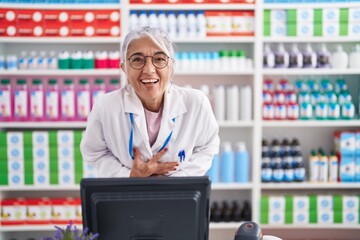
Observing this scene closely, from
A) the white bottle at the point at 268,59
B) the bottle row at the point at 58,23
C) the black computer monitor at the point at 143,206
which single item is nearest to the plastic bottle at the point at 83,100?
the bottle row at the point at 58,23

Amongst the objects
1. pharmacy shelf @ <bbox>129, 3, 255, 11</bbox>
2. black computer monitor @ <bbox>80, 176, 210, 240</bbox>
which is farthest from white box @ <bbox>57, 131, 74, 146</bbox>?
black computer monitor @ <bbox>80, 176, 210, 240</bbox>

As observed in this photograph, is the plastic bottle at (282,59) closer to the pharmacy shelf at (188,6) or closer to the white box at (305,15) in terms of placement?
the white box at (305,15)

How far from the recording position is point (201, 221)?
60.4 inches

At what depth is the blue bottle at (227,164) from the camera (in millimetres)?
4418

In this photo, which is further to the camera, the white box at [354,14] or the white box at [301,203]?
the white box at [301,203]

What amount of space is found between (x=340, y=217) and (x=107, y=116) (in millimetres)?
2824

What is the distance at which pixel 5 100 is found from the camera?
429cm

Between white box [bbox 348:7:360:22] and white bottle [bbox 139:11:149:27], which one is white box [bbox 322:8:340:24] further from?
white bottle [bbox 139:11:149:27]

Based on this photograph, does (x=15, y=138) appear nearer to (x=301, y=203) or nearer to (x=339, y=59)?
(x=301, y=203)

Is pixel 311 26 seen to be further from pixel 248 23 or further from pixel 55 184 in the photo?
pixel 55 184

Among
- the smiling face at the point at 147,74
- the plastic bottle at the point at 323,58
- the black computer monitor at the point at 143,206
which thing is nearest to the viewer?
the black computer monitor at the point at 143,206

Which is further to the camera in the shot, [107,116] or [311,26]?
[311,26]

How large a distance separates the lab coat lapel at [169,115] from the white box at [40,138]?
216 cm

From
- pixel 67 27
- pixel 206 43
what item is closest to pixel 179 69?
pixel 206 43
